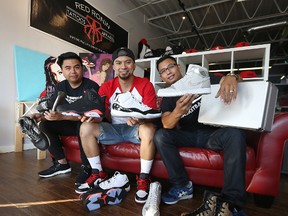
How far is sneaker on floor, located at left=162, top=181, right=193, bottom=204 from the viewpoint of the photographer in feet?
3.99

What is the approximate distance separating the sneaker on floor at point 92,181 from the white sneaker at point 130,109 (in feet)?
1.56

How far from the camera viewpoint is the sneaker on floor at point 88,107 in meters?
1.33

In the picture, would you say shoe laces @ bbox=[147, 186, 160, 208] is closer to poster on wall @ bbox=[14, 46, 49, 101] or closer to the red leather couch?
the red leather couch

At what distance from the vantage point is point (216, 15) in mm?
4887

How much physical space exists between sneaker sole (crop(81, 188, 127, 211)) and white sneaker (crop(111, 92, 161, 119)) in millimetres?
463

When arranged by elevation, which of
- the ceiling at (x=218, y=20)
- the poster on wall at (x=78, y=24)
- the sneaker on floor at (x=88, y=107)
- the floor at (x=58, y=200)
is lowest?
the floor at (x=58, y=200)

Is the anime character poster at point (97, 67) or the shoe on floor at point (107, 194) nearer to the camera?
the shoe on floor at point (107, 194)

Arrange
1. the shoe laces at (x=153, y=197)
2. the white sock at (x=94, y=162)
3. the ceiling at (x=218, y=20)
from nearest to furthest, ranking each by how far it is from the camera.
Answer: the shoe laces at (x=153, y=197) < the white sock at (x=94, y=162) < the ceiling at (x=218, y=20)

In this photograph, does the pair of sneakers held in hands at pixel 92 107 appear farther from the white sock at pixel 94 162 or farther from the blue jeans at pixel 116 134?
the white sock at pixel 94 162

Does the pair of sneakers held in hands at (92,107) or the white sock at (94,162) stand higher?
the pair of sneakers held in hands at (92,107)

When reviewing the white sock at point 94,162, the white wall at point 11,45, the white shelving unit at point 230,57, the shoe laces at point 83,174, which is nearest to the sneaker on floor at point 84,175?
the shoe laces at point 83,174

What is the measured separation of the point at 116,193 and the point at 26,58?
2.38m

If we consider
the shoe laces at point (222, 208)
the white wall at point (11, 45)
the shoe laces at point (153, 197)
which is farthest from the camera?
the white wall at point (11, 45)

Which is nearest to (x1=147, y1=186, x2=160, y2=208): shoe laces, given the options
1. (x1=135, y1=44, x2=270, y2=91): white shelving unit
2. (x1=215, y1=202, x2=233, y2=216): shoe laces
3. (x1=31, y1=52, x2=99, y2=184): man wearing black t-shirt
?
(x1=215, y1=202, x2=233, y2=216): shoe laces
